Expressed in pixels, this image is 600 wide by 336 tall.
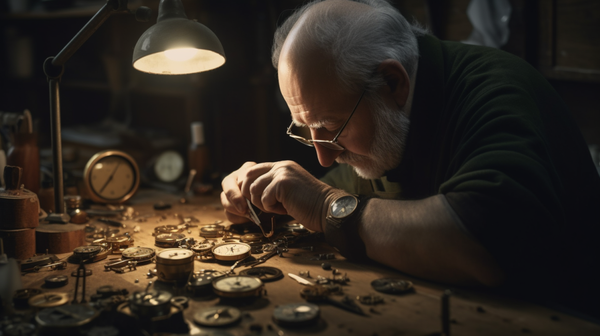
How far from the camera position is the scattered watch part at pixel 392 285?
154 centimetres

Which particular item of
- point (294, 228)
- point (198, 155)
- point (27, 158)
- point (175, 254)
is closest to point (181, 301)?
point (175, 254)

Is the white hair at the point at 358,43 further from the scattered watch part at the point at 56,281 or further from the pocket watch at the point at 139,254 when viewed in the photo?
the scattered watch part at the point at 56,281

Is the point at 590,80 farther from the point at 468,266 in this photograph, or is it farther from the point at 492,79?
the point at 468,266

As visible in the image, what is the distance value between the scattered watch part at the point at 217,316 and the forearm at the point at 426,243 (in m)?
0.53

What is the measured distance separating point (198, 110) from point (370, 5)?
2.25 meters

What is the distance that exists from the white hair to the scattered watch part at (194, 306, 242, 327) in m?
0.92

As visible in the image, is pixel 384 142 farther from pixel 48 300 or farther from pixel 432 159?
pixel 48 300

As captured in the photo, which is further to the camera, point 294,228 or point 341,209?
point 294,228

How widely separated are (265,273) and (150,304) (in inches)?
17.5

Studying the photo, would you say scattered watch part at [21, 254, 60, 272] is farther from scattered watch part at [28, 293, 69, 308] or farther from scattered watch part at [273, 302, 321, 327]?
scattered watch part at [273, 302, 321, 327]

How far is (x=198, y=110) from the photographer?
411cm

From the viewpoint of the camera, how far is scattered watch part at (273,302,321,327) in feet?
4.38

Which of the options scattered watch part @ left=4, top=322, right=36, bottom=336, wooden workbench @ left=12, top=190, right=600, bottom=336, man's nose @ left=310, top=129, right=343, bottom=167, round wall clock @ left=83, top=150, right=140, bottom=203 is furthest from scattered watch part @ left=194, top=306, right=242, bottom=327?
round wall clock @ left=83, top=150, right=140, bottom=203

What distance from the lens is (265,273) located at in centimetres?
171
